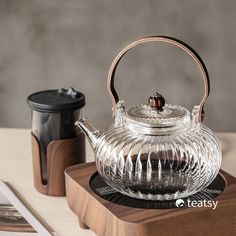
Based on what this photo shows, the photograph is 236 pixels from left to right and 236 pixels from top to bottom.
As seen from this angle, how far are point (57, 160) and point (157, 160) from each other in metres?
0.21

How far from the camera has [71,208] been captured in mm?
865

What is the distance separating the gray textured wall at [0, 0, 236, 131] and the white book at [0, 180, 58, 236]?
0.97 m

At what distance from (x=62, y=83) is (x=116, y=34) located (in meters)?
0.26

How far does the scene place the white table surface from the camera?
2.93 feet

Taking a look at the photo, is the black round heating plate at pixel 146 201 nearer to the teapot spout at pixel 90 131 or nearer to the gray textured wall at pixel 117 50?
the teapot spout at pixel 90 131

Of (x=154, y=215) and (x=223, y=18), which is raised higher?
(x=223, y=18)

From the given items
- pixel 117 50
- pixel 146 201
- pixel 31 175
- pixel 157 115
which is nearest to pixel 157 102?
pixel 157 115

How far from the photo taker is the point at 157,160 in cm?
84

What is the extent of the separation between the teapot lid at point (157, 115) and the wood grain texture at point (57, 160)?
0.18m

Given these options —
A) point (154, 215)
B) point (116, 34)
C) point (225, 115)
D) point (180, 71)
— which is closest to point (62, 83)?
point (116, 34)

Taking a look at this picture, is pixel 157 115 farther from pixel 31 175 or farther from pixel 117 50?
pixel 117 50

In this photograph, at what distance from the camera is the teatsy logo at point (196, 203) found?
0.75 meters

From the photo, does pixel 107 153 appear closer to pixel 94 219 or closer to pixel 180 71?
pixel 94 219

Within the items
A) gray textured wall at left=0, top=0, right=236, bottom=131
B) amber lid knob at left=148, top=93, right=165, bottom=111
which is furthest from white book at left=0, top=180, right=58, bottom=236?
gray textured wall at left=0, top=0, right=236, bottom=131
